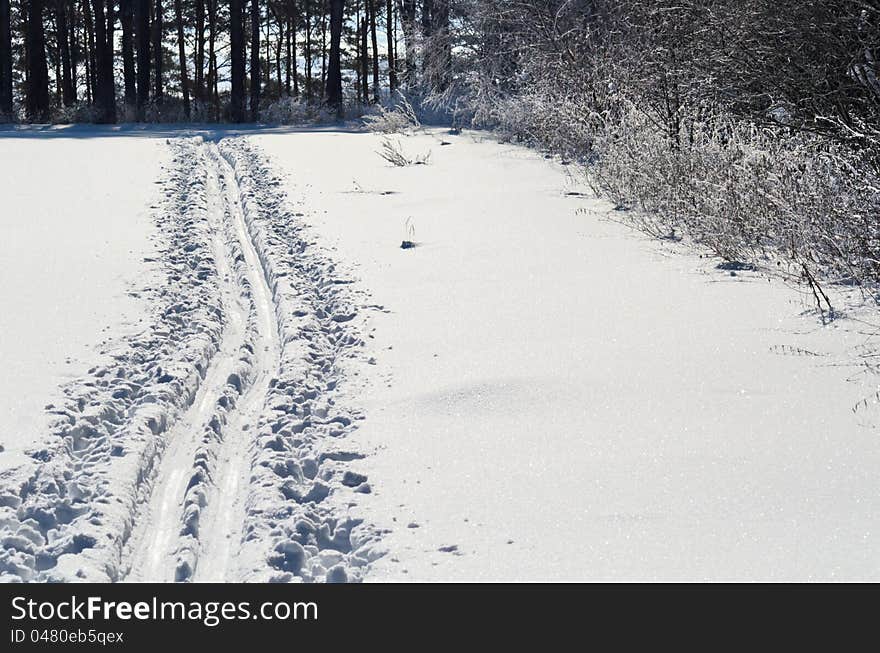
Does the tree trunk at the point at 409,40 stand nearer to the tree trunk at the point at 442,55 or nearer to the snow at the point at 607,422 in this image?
the tree trunk at the point at 442,55

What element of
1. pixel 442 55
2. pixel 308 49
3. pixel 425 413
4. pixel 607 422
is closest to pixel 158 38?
pixel 308 49

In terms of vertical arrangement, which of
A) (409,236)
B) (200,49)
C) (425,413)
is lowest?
(425,413)

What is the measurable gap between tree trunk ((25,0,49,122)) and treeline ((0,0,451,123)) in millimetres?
40

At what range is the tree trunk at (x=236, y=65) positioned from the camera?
30625 mm

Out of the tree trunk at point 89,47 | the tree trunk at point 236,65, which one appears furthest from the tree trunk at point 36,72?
the tree trunk at point 89,47

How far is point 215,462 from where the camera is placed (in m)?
4.54

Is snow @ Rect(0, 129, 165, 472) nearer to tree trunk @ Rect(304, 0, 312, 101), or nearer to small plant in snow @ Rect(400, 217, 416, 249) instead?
small plant in snow @ Rect(400, 217, 416, 249)

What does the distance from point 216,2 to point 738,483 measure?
1680 inches

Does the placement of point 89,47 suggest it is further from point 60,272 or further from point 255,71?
point 60,272

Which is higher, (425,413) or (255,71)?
(255,71)

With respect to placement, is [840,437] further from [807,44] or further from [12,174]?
[12,174]

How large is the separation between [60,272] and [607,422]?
5546mm
